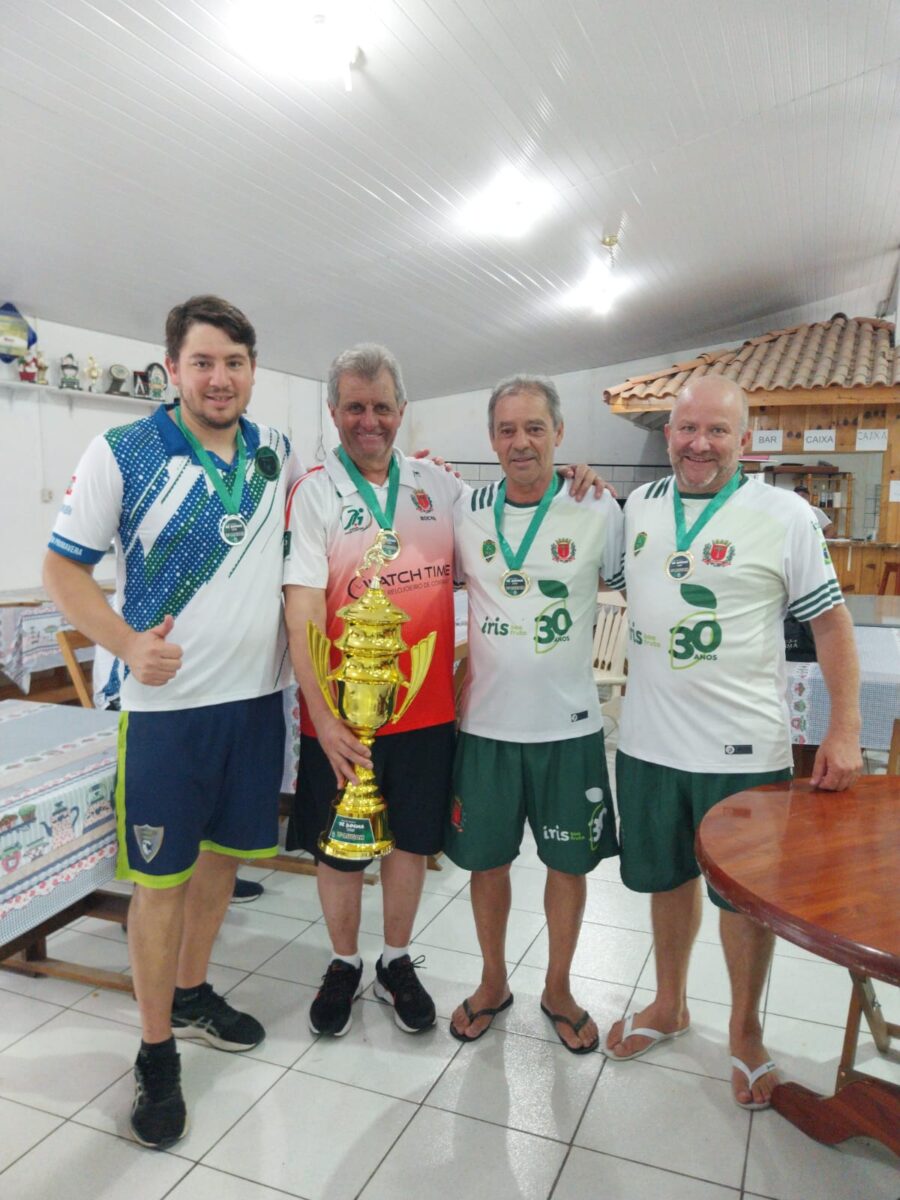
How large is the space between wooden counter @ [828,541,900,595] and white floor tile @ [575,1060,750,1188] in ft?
16.8

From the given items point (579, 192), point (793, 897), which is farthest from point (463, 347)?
point (793, 897)

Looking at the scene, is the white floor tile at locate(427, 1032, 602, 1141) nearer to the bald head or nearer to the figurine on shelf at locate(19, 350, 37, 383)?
the bald head

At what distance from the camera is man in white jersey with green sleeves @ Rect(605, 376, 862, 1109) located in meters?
1.67

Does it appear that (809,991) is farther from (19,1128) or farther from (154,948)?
(19,1128)

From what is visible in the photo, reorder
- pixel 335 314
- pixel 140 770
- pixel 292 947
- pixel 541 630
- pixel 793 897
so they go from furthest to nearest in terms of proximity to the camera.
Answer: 1. pixel 335 314
2. pixel 292 947
3. pixel 541 630
4. pixel 140 770
5. pixel 793 897

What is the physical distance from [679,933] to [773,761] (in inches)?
19.5

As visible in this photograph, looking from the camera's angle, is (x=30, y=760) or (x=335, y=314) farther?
(x=335, y=314)

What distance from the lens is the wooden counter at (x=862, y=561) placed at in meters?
6.08

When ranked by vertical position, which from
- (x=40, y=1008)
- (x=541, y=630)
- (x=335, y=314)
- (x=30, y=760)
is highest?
(x=335, y=314)

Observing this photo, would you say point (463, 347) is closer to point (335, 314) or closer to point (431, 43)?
point (335, 314)

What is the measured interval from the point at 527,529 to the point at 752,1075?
1292 millimetres

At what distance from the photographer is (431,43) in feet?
10.6

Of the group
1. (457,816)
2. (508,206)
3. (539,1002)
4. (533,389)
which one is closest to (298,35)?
(508,206)

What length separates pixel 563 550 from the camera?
70.9 inches
